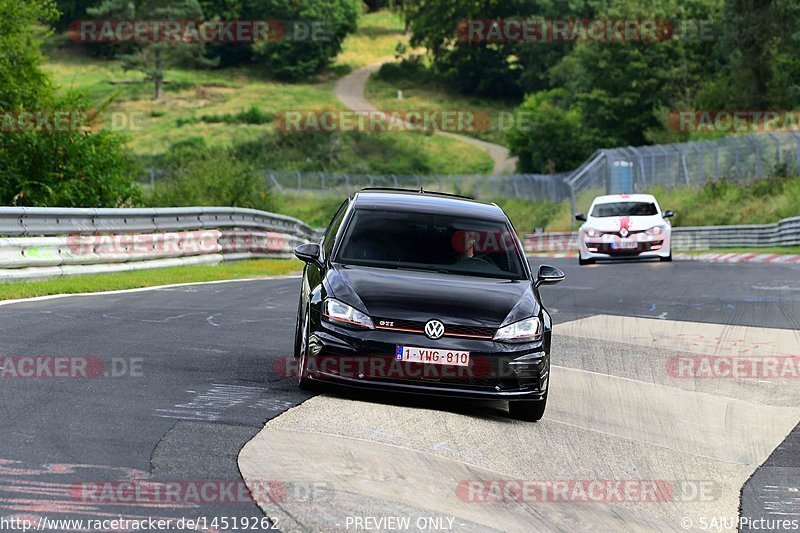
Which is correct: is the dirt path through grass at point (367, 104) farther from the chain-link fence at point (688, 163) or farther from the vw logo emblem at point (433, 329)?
the vw logo emblem at point (433, 329)

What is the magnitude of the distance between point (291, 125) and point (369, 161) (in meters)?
10.1

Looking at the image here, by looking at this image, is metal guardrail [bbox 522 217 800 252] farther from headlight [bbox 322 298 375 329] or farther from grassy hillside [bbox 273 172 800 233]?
headlight [bbox 322 298 375 329]

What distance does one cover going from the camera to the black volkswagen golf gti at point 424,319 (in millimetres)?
8945

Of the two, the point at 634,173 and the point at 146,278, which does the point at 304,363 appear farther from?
the point at 634,173

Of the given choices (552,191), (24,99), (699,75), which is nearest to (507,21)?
(699,75)

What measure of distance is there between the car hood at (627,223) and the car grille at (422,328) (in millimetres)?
20120

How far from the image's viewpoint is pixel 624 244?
1130 inches

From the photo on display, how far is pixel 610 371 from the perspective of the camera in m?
12.3

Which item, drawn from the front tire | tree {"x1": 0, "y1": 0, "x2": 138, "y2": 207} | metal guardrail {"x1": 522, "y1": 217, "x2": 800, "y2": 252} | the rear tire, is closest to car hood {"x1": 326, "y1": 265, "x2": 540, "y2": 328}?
the front tire

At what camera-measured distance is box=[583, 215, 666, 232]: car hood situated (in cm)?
2870

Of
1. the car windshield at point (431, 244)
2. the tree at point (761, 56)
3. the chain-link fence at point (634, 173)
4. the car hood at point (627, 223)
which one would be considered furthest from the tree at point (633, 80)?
the car windshield at point (431, 244)

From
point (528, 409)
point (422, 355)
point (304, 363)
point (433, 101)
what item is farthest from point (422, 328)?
point (433, 101)

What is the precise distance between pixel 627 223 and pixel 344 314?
20.4 meters

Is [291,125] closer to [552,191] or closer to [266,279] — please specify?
[552,191]
